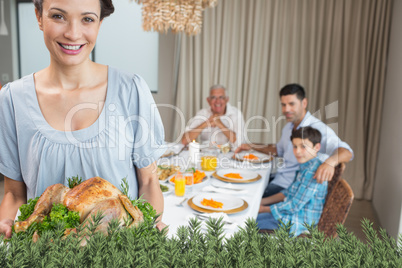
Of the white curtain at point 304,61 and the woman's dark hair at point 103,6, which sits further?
the white curtain at point 304,61

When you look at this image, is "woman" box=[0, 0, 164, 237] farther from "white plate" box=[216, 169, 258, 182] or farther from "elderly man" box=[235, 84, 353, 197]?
"elderly man" box=[235, 84, 353, 197]

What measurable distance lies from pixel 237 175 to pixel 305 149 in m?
0.62

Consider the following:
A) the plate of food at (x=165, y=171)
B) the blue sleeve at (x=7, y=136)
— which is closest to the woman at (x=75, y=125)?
the blue sleeve at (x=7, y=136)

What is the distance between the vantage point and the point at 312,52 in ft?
16.0

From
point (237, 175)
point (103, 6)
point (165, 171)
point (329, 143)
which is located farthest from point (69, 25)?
point (329, 143)

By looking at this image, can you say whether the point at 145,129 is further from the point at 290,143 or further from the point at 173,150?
the point at 290,143

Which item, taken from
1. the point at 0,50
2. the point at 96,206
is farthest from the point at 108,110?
the point at 0,50

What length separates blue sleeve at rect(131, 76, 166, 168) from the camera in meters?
1.11

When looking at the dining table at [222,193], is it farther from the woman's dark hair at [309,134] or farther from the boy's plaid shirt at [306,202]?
the woman's dark hair at [309,134]

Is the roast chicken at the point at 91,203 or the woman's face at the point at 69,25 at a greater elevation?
the woman's face at the point at 69,25

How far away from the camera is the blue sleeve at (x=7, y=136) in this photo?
1065 mm

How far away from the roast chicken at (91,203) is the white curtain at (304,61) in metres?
4.57

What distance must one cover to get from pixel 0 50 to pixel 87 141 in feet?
22.6

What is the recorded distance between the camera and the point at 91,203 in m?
0.72
